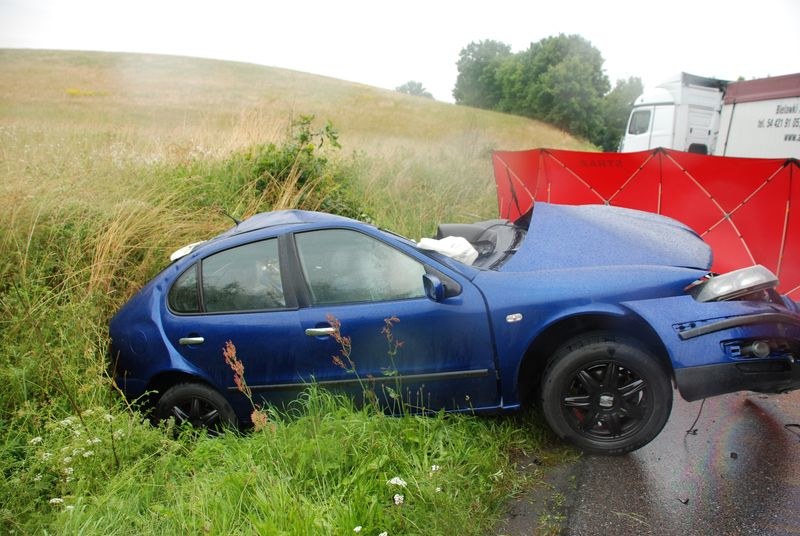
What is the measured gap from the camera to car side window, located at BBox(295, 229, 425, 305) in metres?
3.19

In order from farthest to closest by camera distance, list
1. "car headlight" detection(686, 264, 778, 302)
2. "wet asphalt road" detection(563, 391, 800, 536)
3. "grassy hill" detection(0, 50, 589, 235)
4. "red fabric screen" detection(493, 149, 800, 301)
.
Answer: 1. "grassy hill" detection(0, 50, 589, 235)
2. "red fabric screen" detection(493, 149, 800, 301)
3. "car headlight" detection(686, 264, 778, 302)
4. "wet asphalt road" detection(563, 391, 800, 536)

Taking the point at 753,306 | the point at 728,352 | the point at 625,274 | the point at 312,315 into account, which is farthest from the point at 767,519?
the point at 312,315

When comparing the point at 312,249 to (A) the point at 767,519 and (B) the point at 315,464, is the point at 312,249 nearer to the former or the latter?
(B) the point at 315,464

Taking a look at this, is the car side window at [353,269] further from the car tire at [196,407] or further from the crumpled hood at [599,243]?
the car tire at [196,407]

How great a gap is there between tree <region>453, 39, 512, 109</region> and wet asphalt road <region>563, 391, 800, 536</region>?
62129mm

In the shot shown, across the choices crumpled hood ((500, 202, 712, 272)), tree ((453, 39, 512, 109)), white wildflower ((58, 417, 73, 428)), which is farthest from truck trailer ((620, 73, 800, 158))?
tree ((453, 39, 512, 109))

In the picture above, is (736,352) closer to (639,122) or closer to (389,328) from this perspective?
(389,328)

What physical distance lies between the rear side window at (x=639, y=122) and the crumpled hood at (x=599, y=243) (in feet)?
43.5

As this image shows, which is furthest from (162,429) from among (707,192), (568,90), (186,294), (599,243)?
(568,90)

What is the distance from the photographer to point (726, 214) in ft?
19.7

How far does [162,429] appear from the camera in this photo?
351cm

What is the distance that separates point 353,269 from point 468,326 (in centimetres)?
76

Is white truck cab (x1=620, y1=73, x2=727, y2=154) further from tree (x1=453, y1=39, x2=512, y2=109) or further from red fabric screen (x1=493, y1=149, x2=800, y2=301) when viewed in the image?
tree (x1=453, y1=39, x2=512, y2=109)

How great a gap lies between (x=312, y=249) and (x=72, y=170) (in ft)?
15.9
